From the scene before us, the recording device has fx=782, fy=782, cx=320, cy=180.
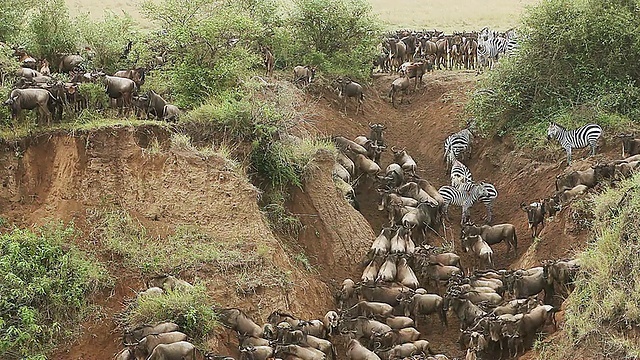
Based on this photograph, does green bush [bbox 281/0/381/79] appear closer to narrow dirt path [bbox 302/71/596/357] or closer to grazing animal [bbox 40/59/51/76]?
narrow dirt path [bbox 302/71/596/357]

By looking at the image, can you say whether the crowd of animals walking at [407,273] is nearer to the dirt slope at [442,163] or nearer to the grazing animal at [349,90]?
the dirt slope at [442,163]

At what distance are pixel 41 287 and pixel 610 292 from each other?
9.04m

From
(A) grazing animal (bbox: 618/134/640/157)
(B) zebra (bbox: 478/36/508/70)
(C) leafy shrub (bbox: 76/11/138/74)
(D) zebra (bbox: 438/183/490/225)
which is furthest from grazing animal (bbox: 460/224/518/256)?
(B) zebra (bbox: 478/36/508/70)

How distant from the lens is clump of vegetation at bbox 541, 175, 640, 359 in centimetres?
1135

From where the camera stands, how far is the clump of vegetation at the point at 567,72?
22.2 meters

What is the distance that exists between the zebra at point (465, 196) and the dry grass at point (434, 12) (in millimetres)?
27965

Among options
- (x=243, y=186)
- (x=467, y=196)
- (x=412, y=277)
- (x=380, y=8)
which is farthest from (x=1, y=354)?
(x=380, y=8)

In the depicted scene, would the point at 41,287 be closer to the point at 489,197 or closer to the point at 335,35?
the point at 489,197

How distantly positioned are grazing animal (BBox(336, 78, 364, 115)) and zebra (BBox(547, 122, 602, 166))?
7.73 m

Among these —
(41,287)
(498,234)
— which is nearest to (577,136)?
(498,234)

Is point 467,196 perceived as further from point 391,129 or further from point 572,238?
point 391,129

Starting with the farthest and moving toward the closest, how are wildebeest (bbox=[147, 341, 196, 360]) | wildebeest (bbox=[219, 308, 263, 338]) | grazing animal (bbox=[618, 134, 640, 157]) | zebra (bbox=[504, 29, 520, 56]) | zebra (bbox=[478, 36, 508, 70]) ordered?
zebra (bbox=[478, 36, 508, 70]), zebra (bbox=[504, 29, 520, 56]), grazing animal (bbox=[618, 134, 640, 157]), wildebeest (bbox=[219, 308, 263, 338]), wildebeest (bbox=[147, 341, 196, 360])

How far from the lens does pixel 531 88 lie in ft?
78.5

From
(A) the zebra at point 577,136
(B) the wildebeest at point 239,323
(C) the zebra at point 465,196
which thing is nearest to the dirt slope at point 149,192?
(B) the wildebeest at point 239,323
